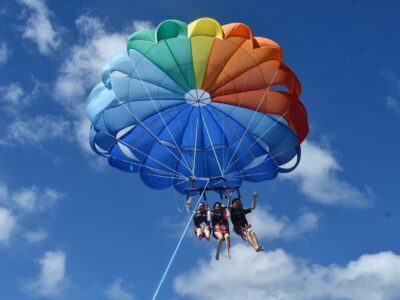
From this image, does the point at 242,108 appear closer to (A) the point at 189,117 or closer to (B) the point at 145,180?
(A) the point at 189,117

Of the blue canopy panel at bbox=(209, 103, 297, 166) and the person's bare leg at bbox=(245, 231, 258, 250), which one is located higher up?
the blue canopy panel at bbox=(209, 103, 297, 166)

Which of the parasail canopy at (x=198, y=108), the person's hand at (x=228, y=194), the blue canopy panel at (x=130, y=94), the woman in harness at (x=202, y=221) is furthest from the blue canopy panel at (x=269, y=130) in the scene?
the woman in harness at (x=202, y=221)

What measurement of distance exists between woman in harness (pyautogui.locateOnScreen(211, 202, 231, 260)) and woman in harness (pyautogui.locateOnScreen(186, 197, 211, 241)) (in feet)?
0.44

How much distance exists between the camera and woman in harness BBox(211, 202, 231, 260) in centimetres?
1386

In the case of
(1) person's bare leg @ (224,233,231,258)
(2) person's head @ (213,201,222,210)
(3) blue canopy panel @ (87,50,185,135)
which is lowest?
(1) person's bare leg @ (224,233,231,258)

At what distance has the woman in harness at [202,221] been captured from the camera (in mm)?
13977

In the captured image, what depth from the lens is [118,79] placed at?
1467 cm

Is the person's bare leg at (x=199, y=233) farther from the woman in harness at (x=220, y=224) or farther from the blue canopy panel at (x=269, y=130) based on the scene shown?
the blue canopy panel at (x=269, y=130)

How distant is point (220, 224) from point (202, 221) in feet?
1.35

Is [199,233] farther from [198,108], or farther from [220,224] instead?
[198,108]

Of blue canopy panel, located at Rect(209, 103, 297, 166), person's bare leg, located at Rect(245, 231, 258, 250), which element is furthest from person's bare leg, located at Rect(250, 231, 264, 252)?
blue canopy panel, located at Rect(209, 103, 297, 166)

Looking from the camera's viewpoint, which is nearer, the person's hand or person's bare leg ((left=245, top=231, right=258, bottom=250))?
person's bare leg ((left=245, top=231, right=258, bottom=250))

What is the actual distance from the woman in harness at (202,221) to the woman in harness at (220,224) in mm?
134

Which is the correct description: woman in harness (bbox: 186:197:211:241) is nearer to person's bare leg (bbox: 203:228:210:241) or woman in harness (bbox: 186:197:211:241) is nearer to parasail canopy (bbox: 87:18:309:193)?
person's bare leg (bbox: 203:228:210:241)
